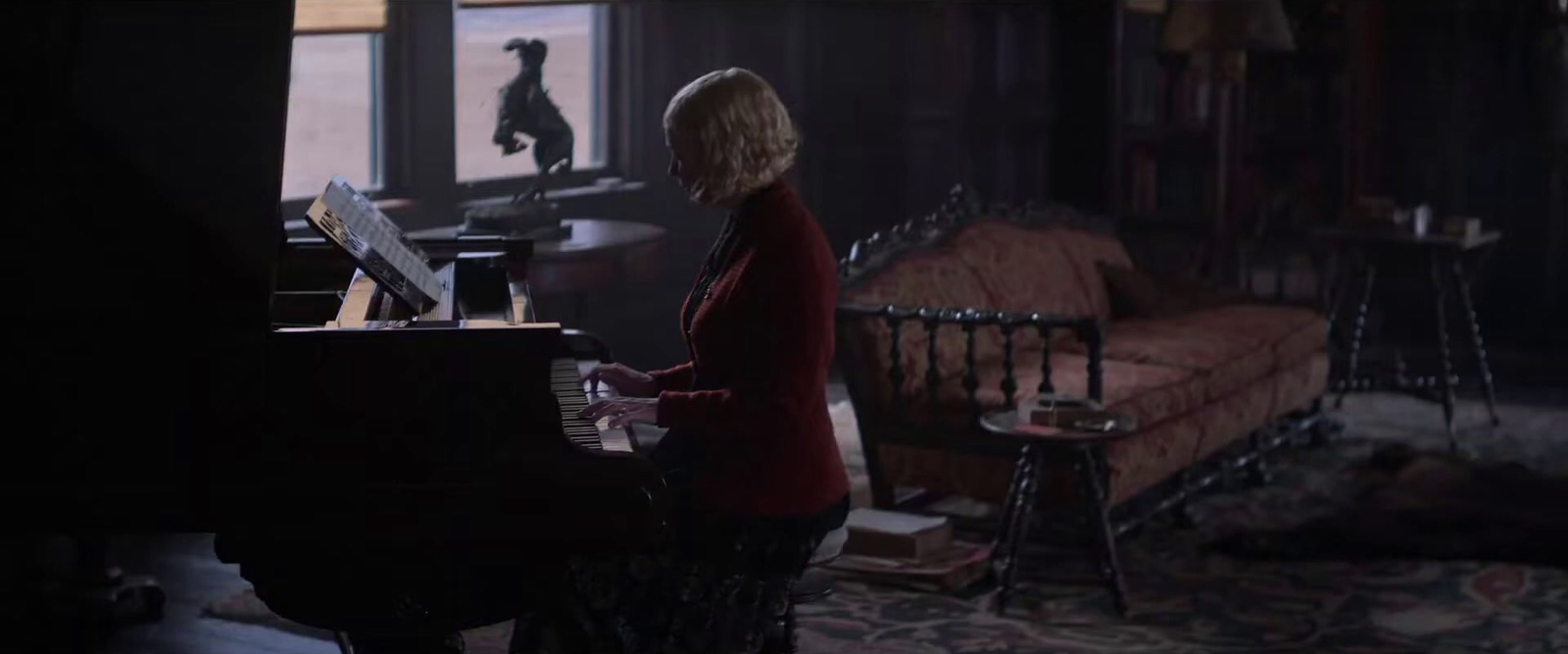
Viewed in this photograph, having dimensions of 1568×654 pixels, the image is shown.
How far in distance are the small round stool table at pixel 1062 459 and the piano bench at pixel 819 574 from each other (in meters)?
1.04

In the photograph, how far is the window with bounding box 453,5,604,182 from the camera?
688cm

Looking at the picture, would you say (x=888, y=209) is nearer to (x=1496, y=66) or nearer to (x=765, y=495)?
(x=1496, y=66)

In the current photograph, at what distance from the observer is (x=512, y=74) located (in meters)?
7.06

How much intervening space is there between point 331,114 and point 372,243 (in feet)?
11.2

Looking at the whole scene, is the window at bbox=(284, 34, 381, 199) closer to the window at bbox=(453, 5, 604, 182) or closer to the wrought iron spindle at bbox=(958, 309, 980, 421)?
the window at bbox=(453, 5, 604, 182)

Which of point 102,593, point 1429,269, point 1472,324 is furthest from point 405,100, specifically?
point 1472,324

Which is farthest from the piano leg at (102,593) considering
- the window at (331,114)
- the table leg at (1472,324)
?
the table leg at (1472,324)

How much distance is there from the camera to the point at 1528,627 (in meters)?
4.79

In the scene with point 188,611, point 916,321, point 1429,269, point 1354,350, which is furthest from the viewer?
point 1354,350

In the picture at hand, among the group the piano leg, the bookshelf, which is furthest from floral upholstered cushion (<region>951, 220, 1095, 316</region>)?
the piano leg

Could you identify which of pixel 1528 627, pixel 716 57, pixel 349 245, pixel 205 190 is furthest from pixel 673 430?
pixel 716 57

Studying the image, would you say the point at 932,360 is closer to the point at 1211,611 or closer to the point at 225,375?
the point at 1211,611

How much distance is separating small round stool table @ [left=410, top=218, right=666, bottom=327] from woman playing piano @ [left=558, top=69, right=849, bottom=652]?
219 cm

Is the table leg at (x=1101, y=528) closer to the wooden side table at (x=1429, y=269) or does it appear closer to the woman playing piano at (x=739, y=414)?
the woman playing piano at (x=739, y=414)
